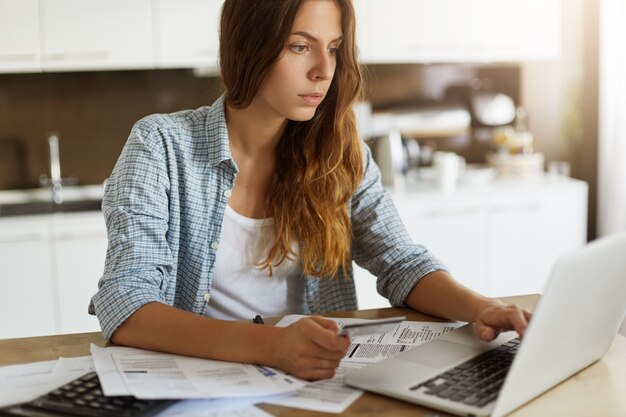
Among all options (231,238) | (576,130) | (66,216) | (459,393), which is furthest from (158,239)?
(576,130)

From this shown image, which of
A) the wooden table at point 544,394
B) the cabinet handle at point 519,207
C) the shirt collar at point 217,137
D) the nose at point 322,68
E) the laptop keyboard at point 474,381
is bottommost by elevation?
the cabinet handle at point 519,207

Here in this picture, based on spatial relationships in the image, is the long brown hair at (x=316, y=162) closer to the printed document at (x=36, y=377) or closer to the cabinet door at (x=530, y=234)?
the printed document at (x=36, y=377)

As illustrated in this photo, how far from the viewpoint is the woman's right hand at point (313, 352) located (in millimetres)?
1248

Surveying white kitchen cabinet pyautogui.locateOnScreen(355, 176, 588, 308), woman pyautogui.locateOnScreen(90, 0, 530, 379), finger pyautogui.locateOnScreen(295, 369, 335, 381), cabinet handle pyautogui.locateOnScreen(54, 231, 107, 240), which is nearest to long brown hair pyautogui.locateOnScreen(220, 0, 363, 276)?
woman pyautogui.locateOnScreen(90, 0, 530, 379)

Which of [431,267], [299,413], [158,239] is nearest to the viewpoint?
[299,413]

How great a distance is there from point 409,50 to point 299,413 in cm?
280

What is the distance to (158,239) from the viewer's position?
1.54 m

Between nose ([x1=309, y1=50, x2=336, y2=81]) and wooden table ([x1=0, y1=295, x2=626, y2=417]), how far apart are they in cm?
62

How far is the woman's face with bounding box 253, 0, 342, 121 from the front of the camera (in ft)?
5.23

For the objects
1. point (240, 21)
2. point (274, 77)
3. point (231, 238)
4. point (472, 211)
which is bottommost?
point (472, 211)

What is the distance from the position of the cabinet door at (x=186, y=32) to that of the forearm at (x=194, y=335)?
2222 millimetres

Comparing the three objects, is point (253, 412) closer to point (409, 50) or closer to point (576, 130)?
point (409, 50)

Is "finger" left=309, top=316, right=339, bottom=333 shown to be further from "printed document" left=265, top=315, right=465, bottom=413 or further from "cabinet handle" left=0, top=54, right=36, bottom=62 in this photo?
"cabinet handle" left=0, top=54, right=36, bottom=62

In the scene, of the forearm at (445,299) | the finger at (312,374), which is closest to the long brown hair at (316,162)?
the forearm at (445,299)
